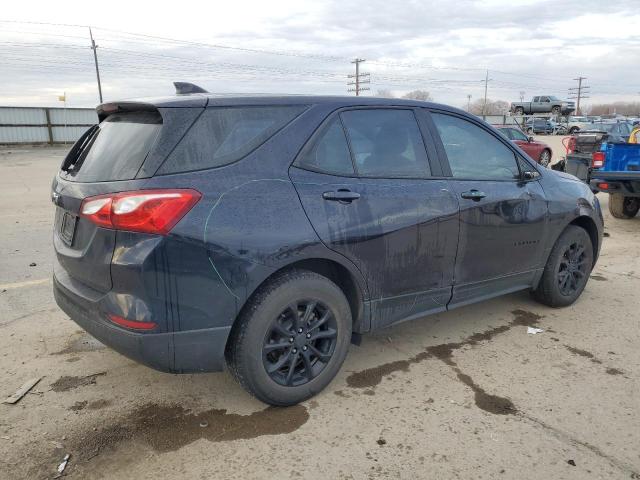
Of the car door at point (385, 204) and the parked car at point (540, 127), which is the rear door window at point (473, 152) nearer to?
the car door at point (385, 204)

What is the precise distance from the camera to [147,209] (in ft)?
8.04

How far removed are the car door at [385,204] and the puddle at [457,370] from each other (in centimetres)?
35

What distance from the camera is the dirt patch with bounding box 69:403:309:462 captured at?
266 cm

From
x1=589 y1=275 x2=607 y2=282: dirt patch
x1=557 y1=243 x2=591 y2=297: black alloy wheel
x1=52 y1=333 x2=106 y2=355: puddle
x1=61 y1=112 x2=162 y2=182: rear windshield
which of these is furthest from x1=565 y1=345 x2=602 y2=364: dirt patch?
x1=52 y1=333 x2=106 y2=355: puddle

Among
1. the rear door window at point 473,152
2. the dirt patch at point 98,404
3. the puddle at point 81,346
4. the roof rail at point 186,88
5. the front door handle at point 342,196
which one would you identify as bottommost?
the dirt patch at point 98,404

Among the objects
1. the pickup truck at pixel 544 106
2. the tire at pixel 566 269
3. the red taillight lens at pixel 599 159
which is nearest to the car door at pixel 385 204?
the tire at pixel 566 269

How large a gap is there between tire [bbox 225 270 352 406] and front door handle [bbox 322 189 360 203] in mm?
435

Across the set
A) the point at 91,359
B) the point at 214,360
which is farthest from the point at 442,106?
the point at 91,359

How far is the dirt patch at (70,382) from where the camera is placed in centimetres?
319

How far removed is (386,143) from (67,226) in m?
1.95

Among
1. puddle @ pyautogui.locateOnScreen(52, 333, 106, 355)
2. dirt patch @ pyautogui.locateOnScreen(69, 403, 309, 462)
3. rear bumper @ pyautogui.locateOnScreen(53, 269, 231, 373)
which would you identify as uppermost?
rear bumper @ pyautogui.locateOnScreen(53, 269, 231, 373)

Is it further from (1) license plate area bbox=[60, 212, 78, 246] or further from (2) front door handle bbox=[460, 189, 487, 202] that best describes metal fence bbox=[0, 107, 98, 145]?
(2) front door handle bbox=[460, 189, 487, 202]

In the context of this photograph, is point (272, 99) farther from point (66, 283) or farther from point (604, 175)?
point (604, 175)

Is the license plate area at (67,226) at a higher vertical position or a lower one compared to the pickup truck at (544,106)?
lower
